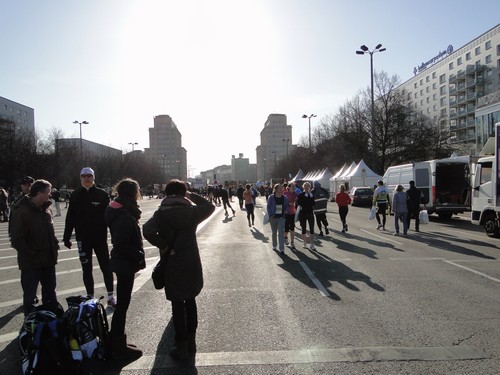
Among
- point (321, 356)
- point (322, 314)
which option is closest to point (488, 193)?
point (322, 314)

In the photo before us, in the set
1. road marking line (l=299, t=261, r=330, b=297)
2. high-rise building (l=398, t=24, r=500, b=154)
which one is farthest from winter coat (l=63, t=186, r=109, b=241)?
high-rise building (l=398, t=24, r=500, b=154)

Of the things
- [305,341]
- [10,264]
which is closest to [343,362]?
[305,341]

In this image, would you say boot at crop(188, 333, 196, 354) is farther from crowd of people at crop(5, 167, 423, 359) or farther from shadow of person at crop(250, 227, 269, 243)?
shadow of person at crop(250, 227, 269, 243)

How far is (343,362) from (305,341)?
2.04 ft

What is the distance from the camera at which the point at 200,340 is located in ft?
15.2

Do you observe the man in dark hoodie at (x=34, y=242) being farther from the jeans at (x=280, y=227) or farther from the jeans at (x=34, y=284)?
the jeans at (x=280, y=227)

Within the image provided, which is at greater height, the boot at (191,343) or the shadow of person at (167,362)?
the boot at (191,343)

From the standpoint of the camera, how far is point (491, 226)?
13.2 m

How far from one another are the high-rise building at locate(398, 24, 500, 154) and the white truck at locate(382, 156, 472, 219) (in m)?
45.7

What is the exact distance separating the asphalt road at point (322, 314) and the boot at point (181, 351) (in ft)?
0.38

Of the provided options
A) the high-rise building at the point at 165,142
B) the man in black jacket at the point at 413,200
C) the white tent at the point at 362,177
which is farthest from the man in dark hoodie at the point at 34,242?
the high-rise building at the point at 165,142

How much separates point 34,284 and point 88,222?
106 centimetres

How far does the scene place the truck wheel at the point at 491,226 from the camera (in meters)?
13.1

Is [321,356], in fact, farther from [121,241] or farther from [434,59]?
[434,59]
